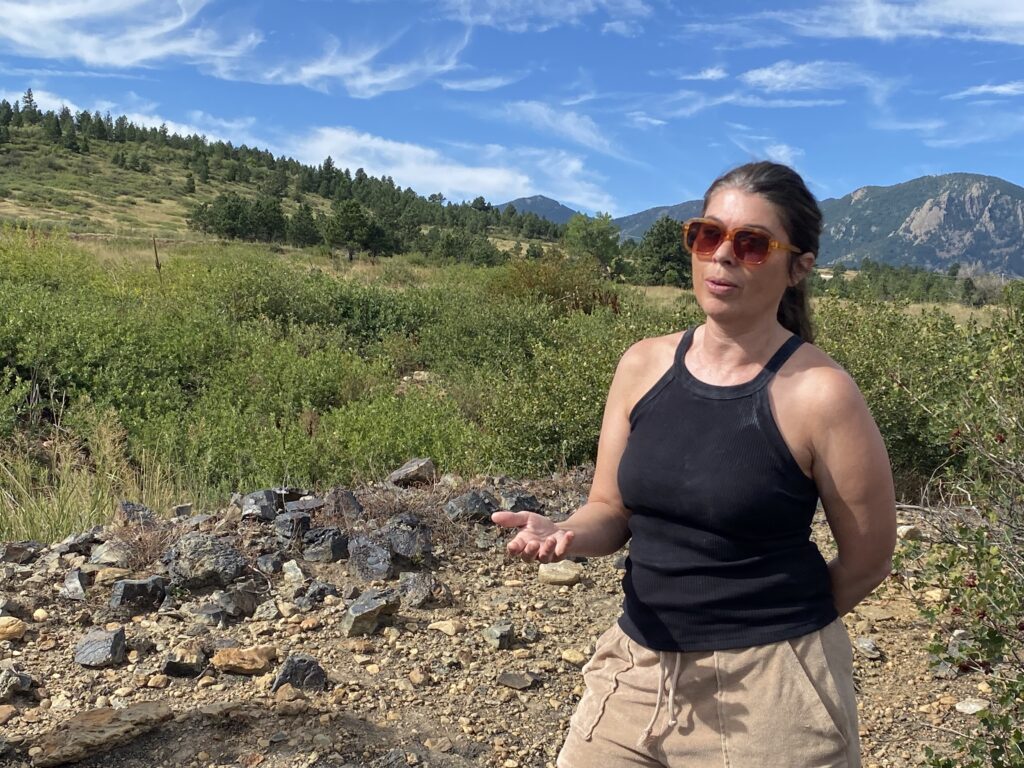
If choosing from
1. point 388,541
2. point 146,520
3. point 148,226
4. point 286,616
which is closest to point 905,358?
point 388,541

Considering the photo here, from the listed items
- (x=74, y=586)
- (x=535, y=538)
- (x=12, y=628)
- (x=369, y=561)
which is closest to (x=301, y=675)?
(x=369, y=561)

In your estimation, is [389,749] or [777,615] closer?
[777,615]

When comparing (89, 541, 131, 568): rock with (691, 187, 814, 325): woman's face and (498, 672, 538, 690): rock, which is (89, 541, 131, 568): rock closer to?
(498, 672, 538, 690): rock

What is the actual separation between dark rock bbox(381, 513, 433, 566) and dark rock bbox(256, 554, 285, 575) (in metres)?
0.50

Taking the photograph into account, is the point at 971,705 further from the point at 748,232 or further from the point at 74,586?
the point at 74,586

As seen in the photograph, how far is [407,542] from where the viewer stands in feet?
12.6

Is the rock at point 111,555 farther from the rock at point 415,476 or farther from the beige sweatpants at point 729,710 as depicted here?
the beige sweatpants at point 729,710

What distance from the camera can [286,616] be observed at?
3.33 metres

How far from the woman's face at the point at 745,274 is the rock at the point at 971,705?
226cm

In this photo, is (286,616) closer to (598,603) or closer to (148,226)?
(598,603)

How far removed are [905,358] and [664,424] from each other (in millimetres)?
5505

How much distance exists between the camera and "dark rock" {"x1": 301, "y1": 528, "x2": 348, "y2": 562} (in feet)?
12.6

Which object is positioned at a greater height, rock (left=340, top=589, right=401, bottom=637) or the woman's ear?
the woman's ear

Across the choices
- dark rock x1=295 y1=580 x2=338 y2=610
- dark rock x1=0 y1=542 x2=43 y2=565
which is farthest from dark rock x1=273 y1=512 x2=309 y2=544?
dark rock x1=0 y1=542 x2=43 y2=565
